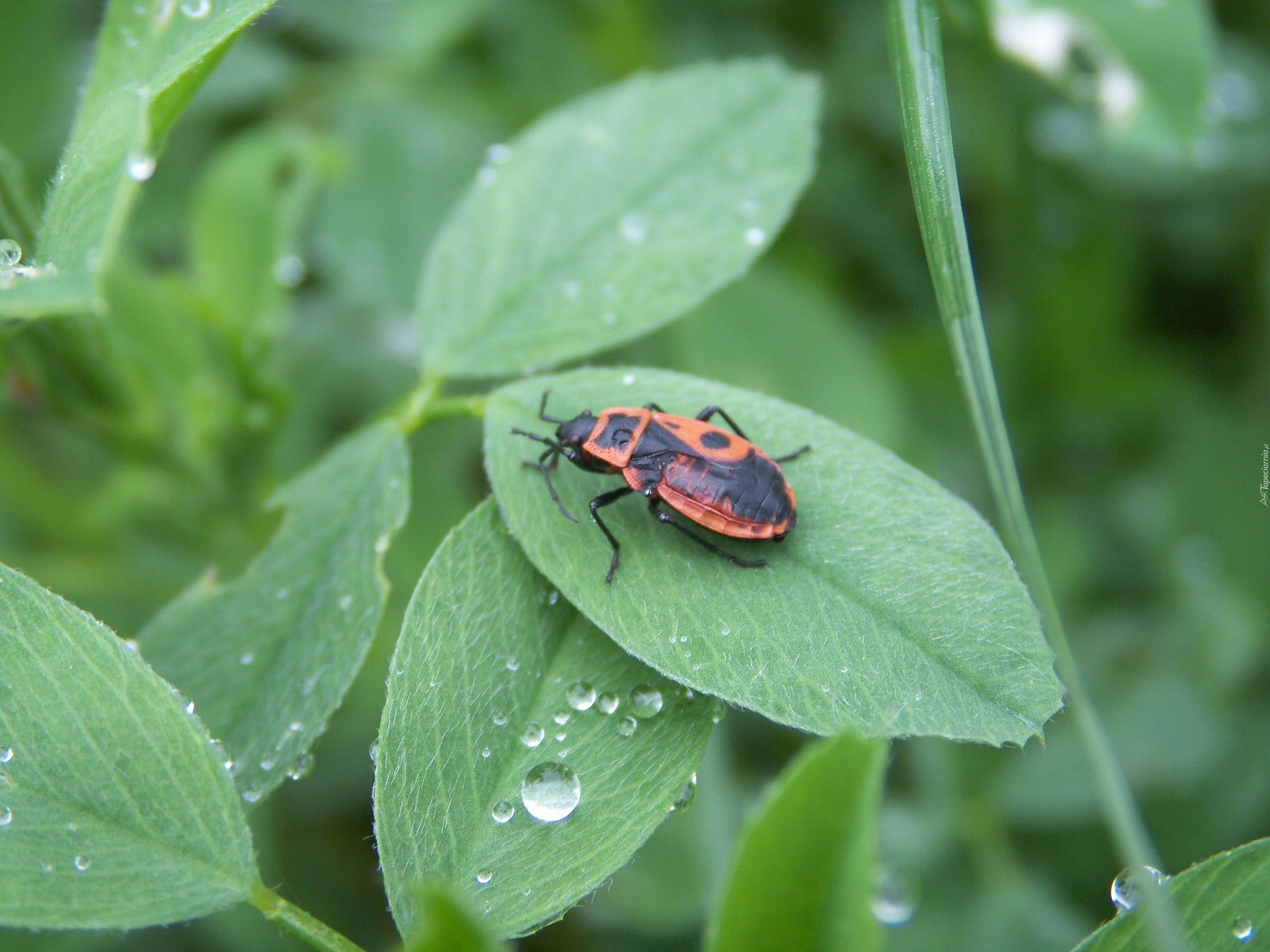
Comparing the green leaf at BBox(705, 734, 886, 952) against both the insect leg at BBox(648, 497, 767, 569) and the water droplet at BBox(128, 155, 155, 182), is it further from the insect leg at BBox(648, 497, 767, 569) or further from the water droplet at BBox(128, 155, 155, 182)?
the water droplet at BBox(128, 155, 155, 182)

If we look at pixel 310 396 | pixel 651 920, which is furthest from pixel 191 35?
pixel 651 920

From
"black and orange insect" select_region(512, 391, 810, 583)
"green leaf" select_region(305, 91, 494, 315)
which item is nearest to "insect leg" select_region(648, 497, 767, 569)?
"black and orange insect" select_region(512, 391, 810, 583)

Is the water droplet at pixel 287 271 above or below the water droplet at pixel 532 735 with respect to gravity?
above

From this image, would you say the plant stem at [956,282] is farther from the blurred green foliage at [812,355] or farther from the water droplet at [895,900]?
the blurred green foliage at [812,355]

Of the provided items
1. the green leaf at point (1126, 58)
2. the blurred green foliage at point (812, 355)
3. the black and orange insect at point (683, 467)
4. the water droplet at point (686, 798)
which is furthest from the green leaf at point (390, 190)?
the water droplet at point (686, 798)

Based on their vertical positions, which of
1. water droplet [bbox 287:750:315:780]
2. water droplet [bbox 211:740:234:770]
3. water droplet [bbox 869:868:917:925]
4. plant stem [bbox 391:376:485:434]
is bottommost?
water droplet [bbox 869:868:917:925]
